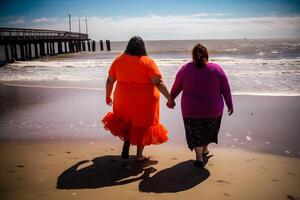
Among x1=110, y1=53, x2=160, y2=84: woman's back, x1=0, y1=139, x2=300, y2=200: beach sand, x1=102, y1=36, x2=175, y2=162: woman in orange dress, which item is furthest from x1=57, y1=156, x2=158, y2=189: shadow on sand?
x1=110, y1=53, x2=160, y2=84: woman's back

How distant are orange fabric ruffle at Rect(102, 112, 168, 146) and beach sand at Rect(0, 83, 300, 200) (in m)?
0.35

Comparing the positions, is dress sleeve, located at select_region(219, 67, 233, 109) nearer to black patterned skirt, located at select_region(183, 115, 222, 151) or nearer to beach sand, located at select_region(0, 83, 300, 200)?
black patterned skirt, located at select_region(183, 115, 222, 151)

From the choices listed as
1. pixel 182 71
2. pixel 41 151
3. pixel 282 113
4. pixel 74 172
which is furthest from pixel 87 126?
pixel 282 113

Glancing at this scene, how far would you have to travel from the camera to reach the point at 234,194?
2904 mm

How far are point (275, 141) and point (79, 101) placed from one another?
489 centimetres

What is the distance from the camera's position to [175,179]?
327cm

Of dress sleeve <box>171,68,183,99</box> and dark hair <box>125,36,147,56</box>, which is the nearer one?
dark hair <box>125,36,147,56</box>

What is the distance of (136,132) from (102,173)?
619 millimetres

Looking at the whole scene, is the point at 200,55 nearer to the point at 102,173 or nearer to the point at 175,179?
the point at 175,179

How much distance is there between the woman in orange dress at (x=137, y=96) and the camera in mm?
3449

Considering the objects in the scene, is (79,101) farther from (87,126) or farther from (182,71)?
(182,71)

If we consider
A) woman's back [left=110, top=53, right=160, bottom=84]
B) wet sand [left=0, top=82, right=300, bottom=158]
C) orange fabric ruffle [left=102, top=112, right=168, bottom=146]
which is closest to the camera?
woman's back [left=110, top=53, right=160, bottom=84]

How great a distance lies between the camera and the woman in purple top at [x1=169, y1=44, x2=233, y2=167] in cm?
352

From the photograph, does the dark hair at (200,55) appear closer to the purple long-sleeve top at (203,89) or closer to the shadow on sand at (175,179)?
the purple long-sleeve top at (203,89)
